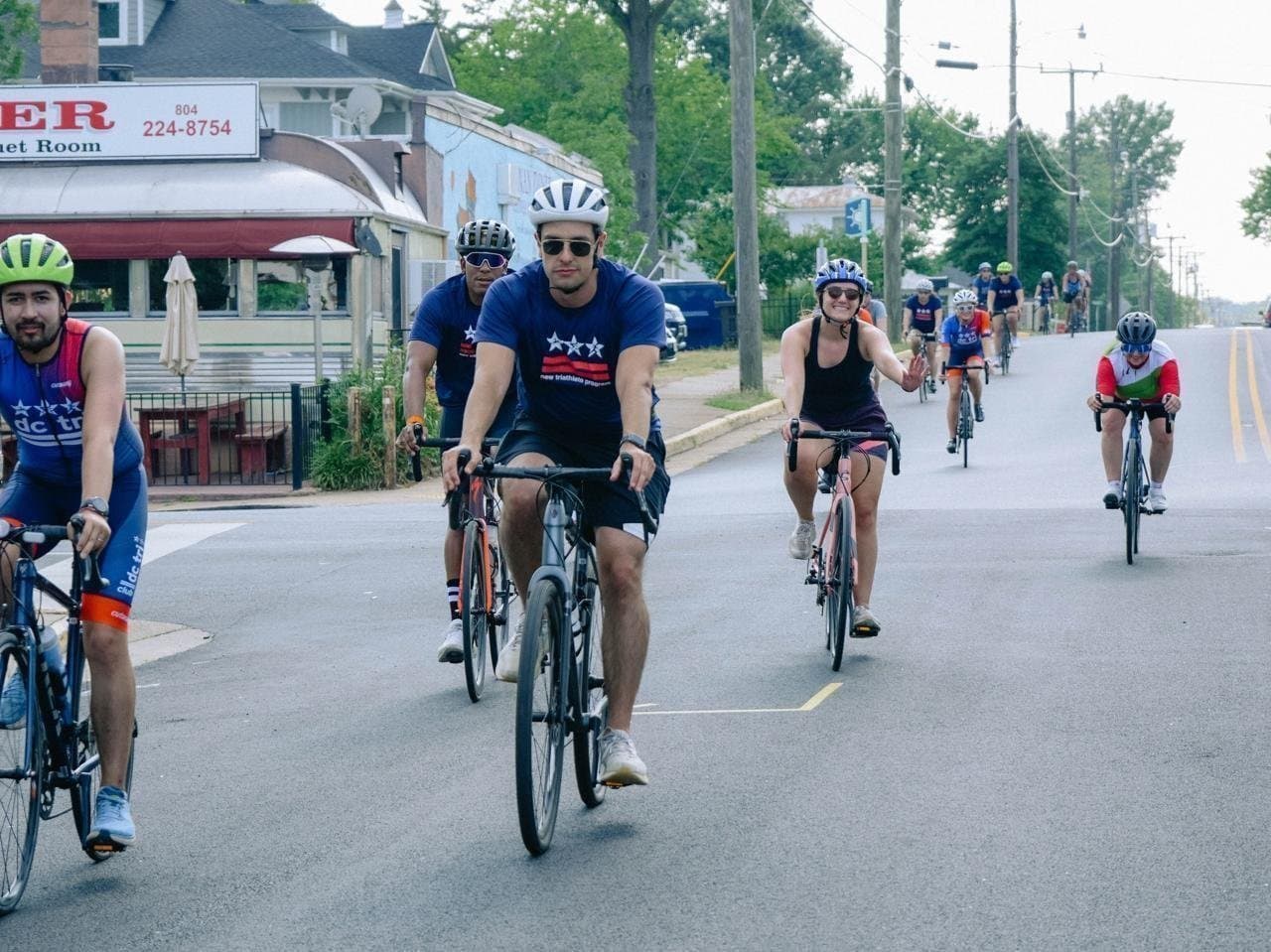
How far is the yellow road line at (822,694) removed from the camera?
8688 millimetres

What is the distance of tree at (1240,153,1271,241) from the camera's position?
101188 mm

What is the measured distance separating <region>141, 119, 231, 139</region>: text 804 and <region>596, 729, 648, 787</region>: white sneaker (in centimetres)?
2294

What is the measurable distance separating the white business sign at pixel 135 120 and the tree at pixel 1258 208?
8198cm

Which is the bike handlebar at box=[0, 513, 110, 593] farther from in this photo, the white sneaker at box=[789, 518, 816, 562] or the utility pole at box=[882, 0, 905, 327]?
the utility pole at box=[882, 0, 905, 327]

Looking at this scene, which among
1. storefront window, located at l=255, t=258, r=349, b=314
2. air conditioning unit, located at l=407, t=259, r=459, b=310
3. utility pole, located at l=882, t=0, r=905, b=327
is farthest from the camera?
utility pole, located at l=882, t=0, r=905, b=327

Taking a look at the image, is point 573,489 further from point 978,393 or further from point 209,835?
point 978,393

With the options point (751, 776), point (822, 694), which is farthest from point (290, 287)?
point (751, 776)

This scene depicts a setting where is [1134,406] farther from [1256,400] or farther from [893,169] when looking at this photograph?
[893,169]

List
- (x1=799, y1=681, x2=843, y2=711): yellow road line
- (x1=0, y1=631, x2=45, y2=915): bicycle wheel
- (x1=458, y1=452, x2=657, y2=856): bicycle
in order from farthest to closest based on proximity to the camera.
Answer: (x1=799, y1=681, x2=843, y2=711): yellow road line
(x1=458, y1=452, x2=657, y2=856): bicycle
(x1=0, y1=631, x2=45, y2=915): bicycle wheel

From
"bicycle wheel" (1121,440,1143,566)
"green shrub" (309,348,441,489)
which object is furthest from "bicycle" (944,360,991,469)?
"bicycle wheel" (1121,440,1143,566)

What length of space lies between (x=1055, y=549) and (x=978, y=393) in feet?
29.8

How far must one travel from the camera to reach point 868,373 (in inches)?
420

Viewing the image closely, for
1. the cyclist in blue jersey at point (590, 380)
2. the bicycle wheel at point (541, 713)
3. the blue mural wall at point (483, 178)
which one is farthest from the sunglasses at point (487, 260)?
the blue mural wall at point (483, 178)

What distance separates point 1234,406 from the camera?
96.0ft
